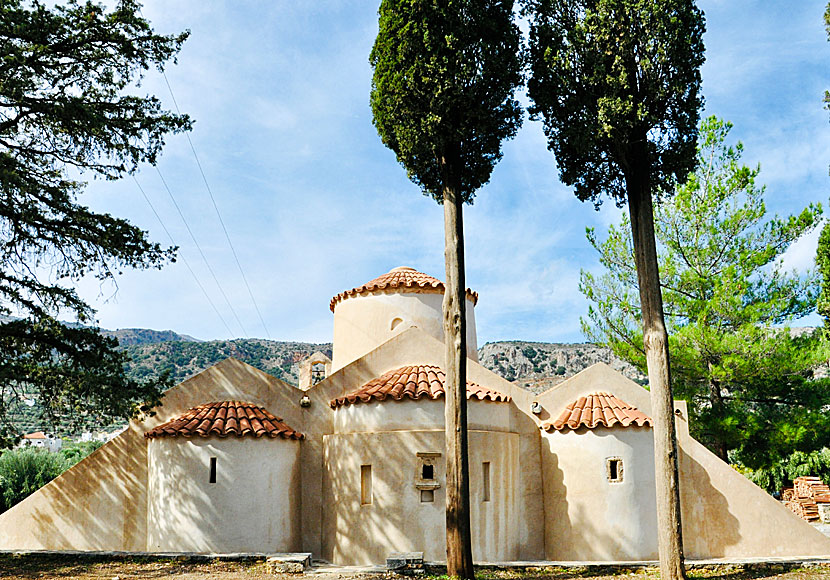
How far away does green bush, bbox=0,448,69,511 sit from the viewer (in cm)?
1966

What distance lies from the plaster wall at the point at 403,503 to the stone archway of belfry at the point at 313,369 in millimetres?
6397

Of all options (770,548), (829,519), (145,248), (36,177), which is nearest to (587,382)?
(770,548)

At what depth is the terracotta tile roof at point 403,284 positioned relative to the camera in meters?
17.6

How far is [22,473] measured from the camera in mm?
20406

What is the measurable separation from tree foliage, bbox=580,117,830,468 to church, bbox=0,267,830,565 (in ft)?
13.5

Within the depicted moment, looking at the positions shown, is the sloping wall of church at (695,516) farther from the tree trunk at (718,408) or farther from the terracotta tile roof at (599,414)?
the tree trunk at (718,408)

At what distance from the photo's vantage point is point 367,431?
12.9 m

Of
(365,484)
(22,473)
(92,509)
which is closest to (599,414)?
(365,484)

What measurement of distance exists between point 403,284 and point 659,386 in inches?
350

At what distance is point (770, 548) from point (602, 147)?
9.85m

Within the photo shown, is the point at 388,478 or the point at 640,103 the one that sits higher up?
the point at 640,103

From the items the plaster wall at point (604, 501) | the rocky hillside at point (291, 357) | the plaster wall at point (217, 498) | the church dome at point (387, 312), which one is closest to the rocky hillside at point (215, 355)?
the rocky hillside at point (291, 357)

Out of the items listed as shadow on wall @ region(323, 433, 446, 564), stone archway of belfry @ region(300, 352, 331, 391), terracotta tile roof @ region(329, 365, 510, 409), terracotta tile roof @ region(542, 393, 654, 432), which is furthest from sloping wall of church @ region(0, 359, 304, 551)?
terracotta tile roof @ region(542, 393, 654, 432)

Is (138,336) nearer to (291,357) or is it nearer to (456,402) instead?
(291,357)
